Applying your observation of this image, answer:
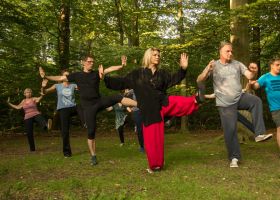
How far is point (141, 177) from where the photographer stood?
6.90 m

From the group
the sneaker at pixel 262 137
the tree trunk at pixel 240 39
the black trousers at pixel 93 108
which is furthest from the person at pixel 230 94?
the tree trunk at pixel 240 39

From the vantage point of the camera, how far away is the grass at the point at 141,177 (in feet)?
18.7

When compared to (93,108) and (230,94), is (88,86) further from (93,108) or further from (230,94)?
(230,94)

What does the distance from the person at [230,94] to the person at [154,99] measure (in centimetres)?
53

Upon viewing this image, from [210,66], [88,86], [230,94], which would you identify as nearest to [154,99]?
[210,66]

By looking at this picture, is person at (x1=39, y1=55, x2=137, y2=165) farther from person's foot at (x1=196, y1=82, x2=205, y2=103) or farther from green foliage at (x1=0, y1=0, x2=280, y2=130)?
green foliage at (x1=0, y1=0, x2=280, y2=130)

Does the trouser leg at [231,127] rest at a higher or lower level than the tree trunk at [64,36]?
lower

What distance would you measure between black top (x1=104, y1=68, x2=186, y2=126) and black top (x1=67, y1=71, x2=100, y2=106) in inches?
34.7

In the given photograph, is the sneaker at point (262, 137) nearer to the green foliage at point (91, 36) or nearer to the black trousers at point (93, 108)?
the black trousers at point (93, 108)

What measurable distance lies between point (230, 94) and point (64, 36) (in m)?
14.0

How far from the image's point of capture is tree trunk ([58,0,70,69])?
1927 centimetres

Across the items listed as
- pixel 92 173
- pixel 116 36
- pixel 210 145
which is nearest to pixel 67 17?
pixel 116 36

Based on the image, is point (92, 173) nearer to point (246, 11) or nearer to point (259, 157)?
point (259, 157)

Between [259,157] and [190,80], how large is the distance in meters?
11.2
